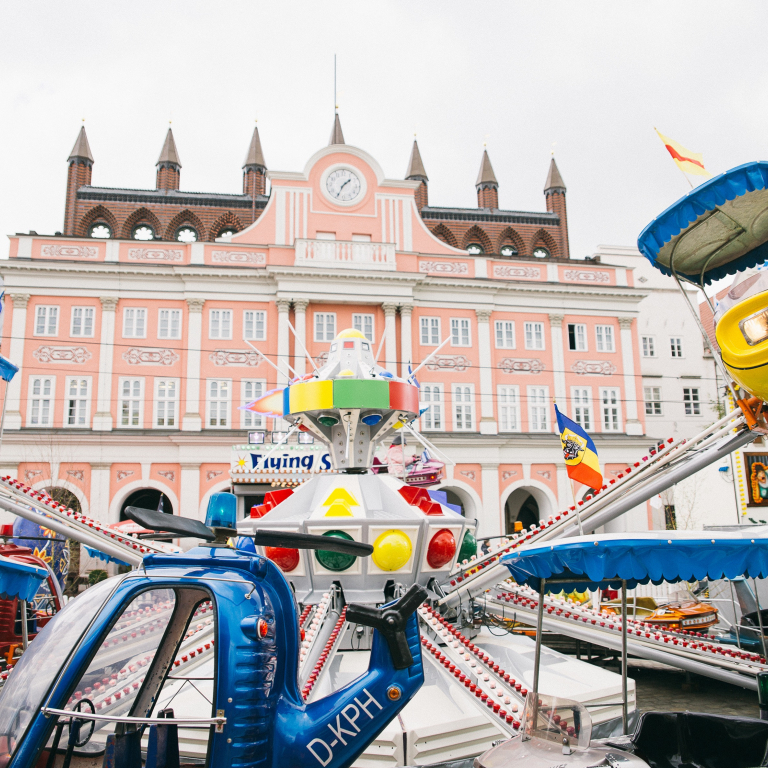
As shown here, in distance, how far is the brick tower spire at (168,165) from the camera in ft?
145

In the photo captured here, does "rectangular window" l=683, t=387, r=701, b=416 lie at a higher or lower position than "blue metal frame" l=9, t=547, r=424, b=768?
higher

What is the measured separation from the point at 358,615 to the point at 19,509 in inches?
291

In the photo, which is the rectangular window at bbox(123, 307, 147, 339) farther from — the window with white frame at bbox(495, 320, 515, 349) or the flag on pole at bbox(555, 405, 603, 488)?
the flag on pole at bbox(555, 405, 603, 488)

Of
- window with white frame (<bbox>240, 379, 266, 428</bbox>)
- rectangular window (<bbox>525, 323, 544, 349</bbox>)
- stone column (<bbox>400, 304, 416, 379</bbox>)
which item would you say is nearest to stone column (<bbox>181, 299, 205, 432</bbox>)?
window with white frame (<bbox>240, 379, 266, 428</bbox>)

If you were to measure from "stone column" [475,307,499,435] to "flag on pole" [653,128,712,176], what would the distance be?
76.0ft

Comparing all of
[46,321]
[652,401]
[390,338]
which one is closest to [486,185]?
[652,401]

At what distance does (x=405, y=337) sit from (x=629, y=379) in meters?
10.9

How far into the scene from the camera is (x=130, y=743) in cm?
328

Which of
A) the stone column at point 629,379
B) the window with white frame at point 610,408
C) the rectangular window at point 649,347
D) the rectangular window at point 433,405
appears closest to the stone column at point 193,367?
the rectangular window at point 433,405

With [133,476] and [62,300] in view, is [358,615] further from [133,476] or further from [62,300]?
[62,300]

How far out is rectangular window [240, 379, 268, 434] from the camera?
92.4ft

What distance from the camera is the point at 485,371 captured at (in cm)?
3055

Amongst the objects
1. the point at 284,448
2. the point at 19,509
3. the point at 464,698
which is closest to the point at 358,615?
the point at 464,698

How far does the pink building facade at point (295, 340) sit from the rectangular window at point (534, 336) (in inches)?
2.6
